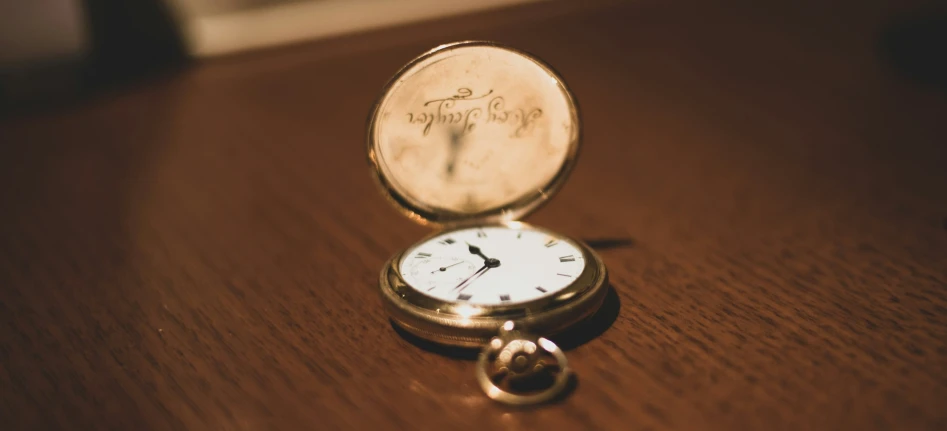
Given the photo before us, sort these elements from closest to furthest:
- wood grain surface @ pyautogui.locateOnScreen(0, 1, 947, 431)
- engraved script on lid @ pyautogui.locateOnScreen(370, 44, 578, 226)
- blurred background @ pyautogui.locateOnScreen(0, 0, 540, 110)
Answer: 1. wood grain surface @ pyautogui.locateOnScreen(0, 1, 947, 431)
2. engraved script on lid @ pyautogui.locateOnScreen(370, 44, 578, 226)
3. blurred background @ pyautogui.locateOnScreen(0, 0, 540, 110)

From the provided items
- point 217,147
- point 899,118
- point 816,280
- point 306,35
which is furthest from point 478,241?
point 306,35

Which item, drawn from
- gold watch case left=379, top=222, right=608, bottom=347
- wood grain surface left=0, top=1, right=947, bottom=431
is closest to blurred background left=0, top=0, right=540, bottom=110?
wood grain surface left=0, top=1, right=947, bottom=431

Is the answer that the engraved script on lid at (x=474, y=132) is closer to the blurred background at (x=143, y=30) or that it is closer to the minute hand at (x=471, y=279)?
the minute hand at (x=471, y=279)

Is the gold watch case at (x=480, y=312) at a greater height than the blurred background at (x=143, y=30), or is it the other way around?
the gold watch case at (x=480, y=312)

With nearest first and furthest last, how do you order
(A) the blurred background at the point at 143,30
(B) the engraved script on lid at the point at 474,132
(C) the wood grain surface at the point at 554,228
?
(C) the wood grain surface at the point at 554,228 < (B) the engraved script on lid at the point at 474,132 < (A) the blurred background at the point at 143,30

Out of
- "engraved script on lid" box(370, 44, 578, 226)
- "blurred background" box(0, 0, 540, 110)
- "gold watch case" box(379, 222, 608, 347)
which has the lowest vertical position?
"blurred background" box(0, 0, 540, 110)

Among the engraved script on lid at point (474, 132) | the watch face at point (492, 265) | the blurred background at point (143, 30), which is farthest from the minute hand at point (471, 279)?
the blurred background at point (143, 30)

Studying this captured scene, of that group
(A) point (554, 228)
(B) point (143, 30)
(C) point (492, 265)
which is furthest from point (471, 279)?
(B) point (143, 30)

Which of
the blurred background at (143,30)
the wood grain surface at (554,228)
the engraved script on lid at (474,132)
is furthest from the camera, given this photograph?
the blurred background at (143,30)

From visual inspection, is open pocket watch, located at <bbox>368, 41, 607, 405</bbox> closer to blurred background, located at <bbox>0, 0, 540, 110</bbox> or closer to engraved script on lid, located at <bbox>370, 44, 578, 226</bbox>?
engraved script on lid, located at <bbox>370, 44, 578, 226</bbox>
